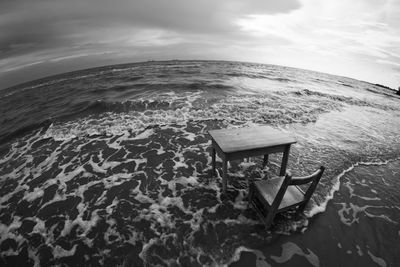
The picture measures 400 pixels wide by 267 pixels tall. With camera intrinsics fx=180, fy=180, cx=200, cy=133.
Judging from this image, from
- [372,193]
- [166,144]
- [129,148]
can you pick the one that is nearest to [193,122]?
[166,144]

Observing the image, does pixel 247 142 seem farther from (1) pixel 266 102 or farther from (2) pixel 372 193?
(1) pixel 266 102

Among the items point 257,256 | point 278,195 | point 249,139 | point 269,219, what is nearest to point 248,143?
point 249,139

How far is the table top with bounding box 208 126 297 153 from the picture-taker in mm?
4484

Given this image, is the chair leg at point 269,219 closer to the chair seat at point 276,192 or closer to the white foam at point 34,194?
the chair seat at point 276,192

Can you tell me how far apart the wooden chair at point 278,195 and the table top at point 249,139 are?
0.96m

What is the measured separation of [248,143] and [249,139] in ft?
0.77

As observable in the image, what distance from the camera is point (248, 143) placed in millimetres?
4637

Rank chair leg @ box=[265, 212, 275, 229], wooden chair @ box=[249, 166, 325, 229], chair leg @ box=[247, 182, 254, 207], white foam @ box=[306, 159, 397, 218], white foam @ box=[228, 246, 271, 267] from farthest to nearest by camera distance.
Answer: white foam @ box=[306, 159, 397, 218], chair leg @ box=[247, 182, 254, 207], chair leg @ box=[265, 212, 275, 229], white foam @ box=[228, 246, 271, 267], wooden chair @ box=[249, 166, 325, 229]

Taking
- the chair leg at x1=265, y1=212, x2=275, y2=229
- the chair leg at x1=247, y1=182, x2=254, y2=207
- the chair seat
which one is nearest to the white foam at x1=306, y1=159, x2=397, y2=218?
the chair seat

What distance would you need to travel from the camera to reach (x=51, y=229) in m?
4.80

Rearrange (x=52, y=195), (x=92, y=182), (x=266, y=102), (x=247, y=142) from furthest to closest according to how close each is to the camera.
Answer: (x=266, y=102)
(x=92, y=182)
(x=52, y=195)
(x=247, y=142)

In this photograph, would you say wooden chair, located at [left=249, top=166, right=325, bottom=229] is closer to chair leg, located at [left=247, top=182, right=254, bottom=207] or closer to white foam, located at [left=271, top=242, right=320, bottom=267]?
chair leg, located at [left=247, top=182, right=254, bottom=207]

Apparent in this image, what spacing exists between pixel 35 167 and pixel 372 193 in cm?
1242

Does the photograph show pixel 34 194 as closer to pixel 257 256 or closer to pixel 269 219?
pixel 257 256
